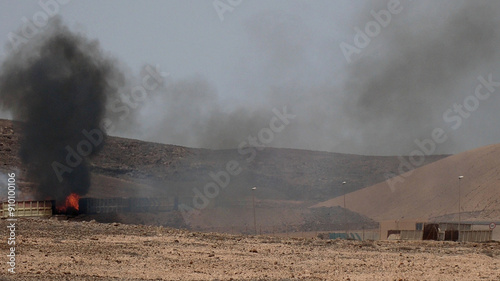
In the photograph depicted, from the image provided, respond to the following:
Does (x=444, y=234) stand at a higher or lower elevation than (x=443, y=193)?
lower

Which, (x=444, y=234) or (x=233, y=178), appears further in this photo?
(x=233, y=178)

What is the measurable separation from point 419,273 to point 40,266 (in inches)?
524

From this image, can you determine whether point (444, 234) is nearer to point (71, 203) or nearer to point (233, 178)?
point (71, 203)

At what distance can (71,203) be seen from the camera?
171 ft

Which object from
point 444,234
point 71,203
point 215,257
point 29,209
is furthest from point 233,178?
point 215,257

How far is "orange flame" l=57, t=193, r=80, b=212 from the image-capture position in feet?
165

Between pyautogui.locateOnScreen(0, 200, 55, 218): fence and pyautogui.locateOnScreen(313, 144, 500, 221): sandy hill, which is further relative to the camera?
pyautogui.locateOnScreen(313, 144, 500, 221): sandy hill

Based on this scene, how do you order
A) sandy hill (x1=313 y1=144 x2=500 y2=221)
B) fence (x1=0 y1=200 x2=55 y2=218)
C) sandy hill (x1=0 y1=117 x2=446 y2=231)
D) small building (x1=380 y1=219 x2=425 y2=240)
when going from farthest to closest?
sandy hill (x1=0 y1=117 x2=446 y2=231), sandy hill (x1=313 y1=144 x2=500 y2=221), small building (x1=380 y1=219 x2=425 y2=240), fence (x1=0 y1=200 x2=55 y2=218)

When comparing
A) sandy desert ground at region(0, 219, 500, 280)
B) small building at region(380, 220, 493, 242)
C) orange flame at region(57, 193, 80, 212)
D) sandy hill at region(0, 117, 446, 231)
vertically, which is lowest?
sandy desert ground at region(0, 219, 500, 280)

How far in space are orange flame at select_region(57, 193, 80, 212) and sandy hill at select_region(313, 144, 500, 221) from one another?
121ft

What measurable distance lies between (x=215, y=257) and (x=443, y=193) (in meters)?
54.2

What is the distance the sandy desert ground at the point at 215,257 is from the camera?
21.6m

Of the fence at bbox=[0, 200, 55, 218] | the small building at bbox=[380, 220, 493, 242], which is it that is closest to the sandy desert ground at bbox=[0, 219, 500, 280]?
the small building at bbox=[380, 220, 493, 242]

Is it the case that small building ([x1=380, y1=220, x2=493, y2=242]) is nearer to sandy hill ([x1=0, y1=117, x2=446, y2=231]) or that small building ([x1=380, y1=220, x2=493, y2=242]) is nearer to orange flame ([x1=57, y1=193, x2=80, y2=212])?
sandy hill ([x1=0, y1=117, x2=446, y2=231])
